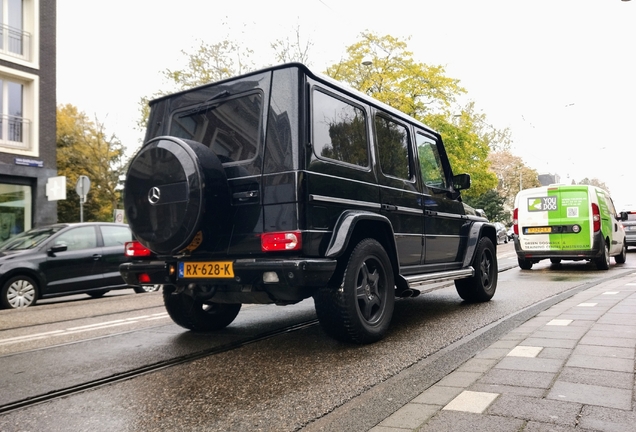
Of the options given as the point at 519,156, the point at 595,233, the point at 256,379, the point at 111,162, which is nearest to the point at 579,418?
the point at 256,379

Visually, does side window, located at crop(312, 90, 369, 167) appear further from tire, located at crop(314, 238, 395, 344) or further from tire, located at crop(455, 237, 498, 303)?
tire, located at crop(455, 237, 498, 303)

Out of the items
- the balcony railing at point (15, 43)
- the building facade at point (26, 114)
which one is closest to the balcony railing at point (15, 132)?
the building facade at point (26, 114)

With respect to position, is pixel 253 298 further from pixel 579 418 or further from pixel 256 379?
pixel 579 418

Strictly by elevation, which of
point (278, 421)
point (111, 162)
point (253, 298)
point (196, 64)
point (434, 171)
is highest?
point (196, 64)

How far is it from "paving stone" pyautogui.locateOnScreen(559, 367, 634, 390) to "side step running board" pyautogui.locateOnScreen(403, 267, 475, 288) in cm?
186

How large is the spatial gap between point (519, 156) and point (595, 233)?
50.5m

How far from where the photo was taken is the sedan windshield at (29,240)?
972 cm

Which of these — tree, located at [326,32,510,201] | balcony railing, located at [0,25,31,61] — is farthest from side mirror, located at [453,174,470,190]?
tree, located at [326,32,510,201]

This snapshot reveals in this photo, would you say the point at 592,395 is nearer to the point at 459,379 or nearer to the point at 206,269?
the point at 459,379

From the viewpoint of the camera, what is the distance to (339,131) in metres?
4.95

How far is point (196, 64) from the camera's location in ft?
91.5

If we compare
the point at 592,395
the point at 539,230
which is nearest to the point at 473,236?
the point at 592,395

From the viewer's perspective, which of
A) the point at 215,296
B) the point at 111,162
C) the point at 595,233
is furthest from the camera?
the point at 111,162

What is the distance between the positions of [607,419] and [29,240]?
969 centimetres
